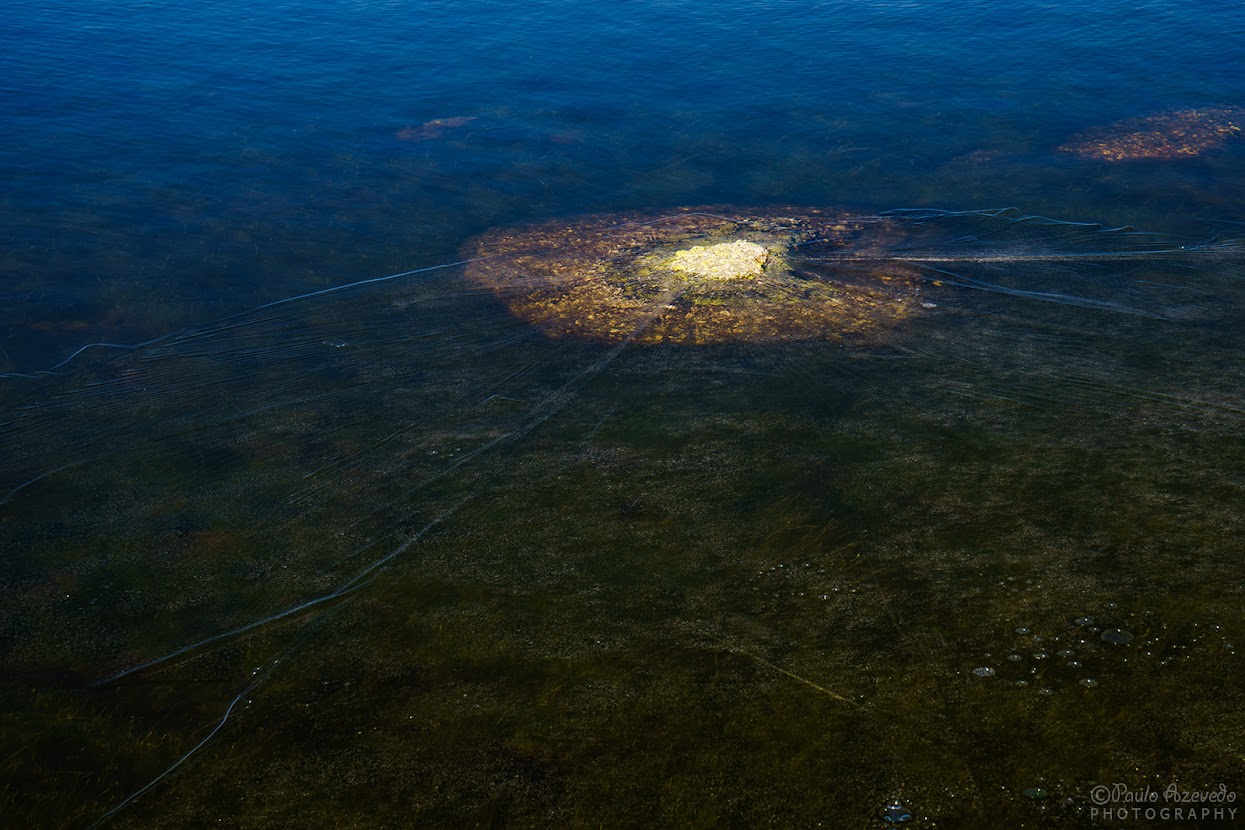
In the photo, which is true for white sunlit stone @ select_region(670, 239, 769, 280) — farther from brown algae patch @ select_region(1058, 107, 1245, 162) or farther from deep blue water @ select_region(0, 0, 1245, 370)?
brown algae patch @ select_region(1058, 107, 1245, 162)

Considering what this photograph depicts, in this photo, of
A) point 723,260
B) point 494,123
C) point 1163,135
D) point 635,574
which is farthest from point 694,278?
point 1163,135

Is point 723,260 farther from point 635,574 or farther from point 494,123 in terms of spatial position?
point 494,123

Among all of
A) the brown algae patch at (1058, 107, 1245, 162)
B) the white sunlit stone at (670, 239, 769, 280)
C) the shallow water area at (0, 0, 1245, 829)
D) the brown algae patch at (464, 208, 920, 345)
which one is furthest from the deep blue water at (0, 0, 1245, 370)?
the white sunlit stone at (670, 239, 769, 280)

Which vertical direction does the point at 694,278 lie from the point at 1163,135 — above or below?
below

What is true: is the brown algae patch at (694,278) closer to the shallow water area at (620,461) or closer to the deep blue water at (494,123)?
the shallow water area at (620,461)

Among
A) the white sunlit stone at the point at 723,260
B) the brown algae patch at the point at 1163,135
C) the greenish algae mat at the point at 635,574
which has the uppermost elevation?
the brown algae patch at the point at 1163,135

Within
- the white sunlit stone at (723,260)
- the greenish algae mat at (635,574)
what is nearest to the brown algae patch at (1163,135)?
the greenish algae mat at (635,574)
